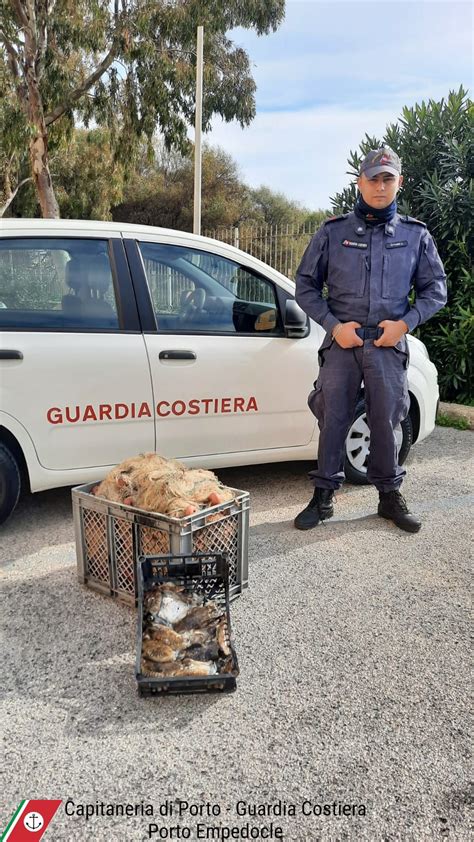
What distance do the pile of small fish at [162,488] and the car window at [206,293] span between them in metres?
1.03

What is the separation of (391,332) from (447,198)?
13.2ft

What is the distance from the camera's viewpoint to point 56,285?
3.52 meters

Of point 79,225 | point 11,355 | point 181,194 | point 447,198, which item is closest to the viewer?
point 11,355

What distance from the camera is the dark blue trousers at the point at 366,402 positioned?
11.7ft

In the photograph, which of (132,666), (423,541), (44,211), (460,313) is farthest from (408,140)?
(44,211)

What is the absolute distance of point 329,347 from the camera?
144 inches

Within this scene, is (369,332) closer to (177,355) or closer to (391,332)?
(391,332)

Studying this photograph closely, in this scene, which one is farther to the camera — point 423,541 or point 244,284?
point 244,284

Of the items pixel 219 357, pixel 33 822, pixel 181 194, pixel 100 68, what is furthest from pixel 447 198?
pixel 181 194

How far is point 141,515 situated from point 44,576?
796 millimetres

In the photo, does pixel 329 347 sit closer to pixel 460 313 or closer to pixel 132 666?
pixel 132 666

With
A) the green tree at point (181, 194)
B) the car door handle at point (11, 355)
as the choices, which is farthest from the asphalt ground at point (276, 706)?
the green tree at point (181, 194)

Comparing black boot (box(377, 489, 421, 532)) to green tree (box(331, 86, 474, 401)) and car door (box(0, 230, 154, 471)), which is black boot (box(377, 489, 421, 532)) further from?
green tree (box(331, 86, 474, 401))

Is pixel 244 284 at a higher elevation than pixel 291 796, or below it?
higher
